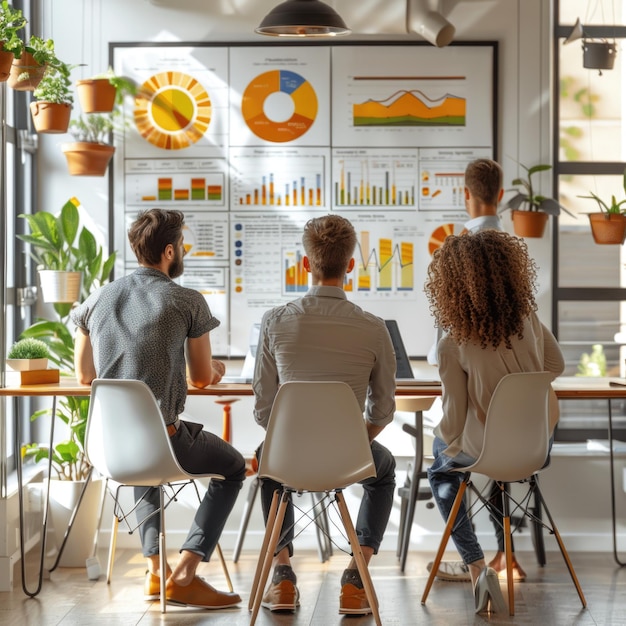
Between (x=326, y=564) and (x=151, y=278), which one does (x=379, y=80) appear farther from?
(x=326, y=564)

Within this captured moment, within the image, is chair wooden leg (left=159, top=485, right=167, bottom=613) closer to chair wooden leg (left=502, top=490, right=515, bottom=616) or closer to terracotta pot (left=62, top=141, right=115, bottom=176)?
chair wooden leg (left=502, top=490, right=515, bottom=616)

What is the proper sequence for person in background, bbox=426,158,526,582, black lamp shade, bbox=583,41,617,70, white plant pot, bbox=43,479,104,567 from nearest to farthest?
person in background, bbox=426,158,526,582 → white plant pot, bbox=43,479,104,567 → black lamp shade, bbox=583,41,617,70

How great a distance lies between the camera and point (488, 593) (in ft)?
11.3

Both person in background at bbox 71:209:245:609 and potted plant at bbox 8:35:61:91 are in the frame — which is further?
potted plant at bbox 8:35:61:91

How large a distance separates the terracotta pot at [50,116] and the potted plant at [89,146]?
0.14 m

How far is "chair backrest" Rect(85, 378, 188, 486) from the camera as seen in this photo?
125 inches

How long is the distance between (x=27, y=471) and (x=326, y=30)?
243 cm

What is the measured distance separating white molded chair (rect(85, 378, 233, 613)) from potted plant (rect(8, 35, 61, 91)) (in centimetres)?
143

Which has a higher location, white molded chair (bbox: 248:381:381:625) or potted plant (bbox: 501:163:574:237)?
potted plant (bbox: 501:163:574:237)

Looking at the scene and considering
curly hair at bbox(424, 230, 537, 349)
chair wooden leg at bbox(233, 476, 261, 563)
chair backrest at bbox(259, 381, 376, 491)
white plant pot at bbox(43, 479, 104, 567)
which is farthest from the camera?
chair wooden leg at bbox(233, 476, 261, 563)

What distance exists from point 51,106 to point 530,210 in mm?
2245

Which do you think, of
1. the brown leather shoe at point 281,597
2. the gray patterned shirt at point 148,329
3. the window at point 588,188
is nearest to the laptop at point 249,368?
the gray patterned shirt at point 148,329

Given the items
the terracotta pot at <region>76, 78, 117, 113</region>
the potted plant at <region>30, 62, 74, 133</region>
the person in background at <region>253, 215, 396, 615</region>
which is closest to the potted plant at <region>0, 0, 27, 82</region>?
the potted plant at <region>30, 62, 74, 133</region>

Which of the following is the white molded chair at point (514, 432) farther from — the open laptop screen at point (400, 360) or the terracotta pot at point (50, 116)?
the terracotta pot at point (50, 116)
